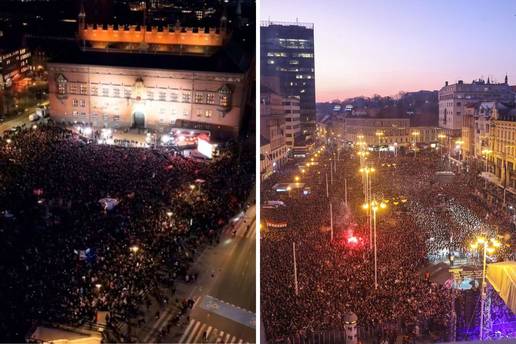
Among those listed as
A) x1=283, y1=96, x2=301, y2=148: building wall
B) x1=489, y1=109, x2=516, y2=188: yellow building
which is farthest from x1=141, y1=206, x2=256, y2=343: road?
x1=489, y1=109, x2=516, y2=188: yellow building

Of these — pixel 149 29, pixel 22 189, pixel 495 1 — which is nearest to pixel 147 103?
pixel 149 29

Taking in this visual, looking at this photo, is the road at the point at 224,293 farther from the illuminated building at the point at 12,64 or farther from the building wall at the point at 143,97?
the illuminated building at the point at 12,64

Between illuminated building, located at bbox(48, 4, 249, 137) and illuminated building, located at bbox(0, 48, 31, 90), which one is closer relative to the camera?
illuminated building, located at bbox(0, 48, 31, 90)

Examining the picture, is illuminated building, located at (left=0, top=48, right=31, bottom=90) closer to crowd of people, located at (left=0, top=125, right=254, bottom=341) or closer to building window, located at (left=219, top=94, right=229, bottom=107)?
crowd of people, located at (left=0, top=125, right=254, bottom=341)

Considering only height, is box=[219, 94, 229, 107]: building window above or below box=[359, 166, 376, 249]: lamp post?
above

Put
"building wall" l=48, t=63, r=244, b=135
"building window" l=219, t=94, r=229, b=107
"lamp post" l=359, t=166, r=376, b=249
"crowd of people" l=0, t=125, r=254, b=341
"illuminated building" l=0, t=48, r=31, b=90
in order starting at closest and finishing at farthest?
1. "crowd of people" l=0, t=125, r=254, b=341
2. "lamp post" l=359, t=166, r=376, b=249
3. "illuminated building" l=0, t=48, r=31, b=90
4. "building wall" l=48, t=63, r=244, b=135
5. "building window" l=219, t=94, r=229, b=107

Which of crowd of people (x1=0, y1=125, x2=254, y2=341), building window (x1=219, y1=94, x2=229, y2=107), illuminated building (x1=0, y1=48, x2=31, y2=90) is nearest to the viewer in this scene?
crowd of people (x1=0, y1=125, x2=254, y2=341)

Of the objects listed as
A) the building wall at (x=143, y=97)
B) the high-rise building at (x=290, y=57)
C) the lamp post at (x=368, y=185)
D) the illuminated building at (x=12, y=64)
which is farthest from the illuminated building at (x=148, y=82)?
the lamp post at (x=368, y=185)
